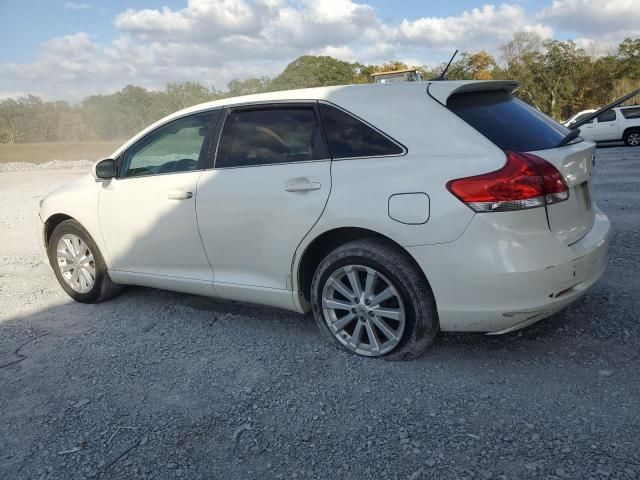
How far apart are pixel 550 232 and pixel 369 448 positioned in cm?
145

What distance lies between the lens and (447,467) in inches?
89.7

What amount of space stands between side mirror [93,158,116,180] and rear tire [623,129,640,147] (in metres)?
18.9

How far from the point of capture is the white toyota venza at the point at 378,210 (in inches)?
108

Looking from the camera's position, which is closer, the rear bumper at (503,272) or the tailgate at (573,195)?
the rear bumper at (503,272)

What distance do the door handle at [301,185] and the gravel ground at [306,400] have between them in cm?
108

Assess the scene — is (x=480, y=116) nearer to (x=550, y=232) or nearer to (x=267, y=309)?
(x=550, y=232)

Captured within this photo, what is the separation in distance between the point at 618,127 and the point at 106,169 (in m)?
18.9

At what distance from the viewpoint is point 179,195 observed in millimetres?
3826

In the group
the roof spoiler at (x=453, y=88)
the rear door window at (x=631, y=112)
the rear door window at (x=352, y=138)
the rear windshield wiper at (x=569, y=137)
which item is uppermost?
the roof spoiler at (x=453, y=88)

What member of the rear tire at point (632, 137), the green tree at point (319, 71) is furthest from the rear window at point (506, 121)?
the green tree at point (319, 71)

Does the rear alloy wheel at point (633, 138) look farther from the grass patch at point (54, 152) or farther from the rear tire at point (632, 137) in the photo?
the grass patch at point (54, 152)

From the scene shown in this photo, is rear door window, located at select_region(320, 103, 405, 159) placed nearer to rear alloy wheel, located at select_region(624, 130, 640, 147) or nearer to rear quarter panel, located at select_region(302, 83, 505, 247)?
rear quarter panel, located at select_region(302, 83, 505, 247)

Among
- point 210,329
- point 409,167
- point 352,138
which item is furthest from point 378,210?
point 210,329

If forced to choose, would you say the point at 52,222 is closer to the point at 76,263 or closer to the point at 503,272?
the point at 76,263
